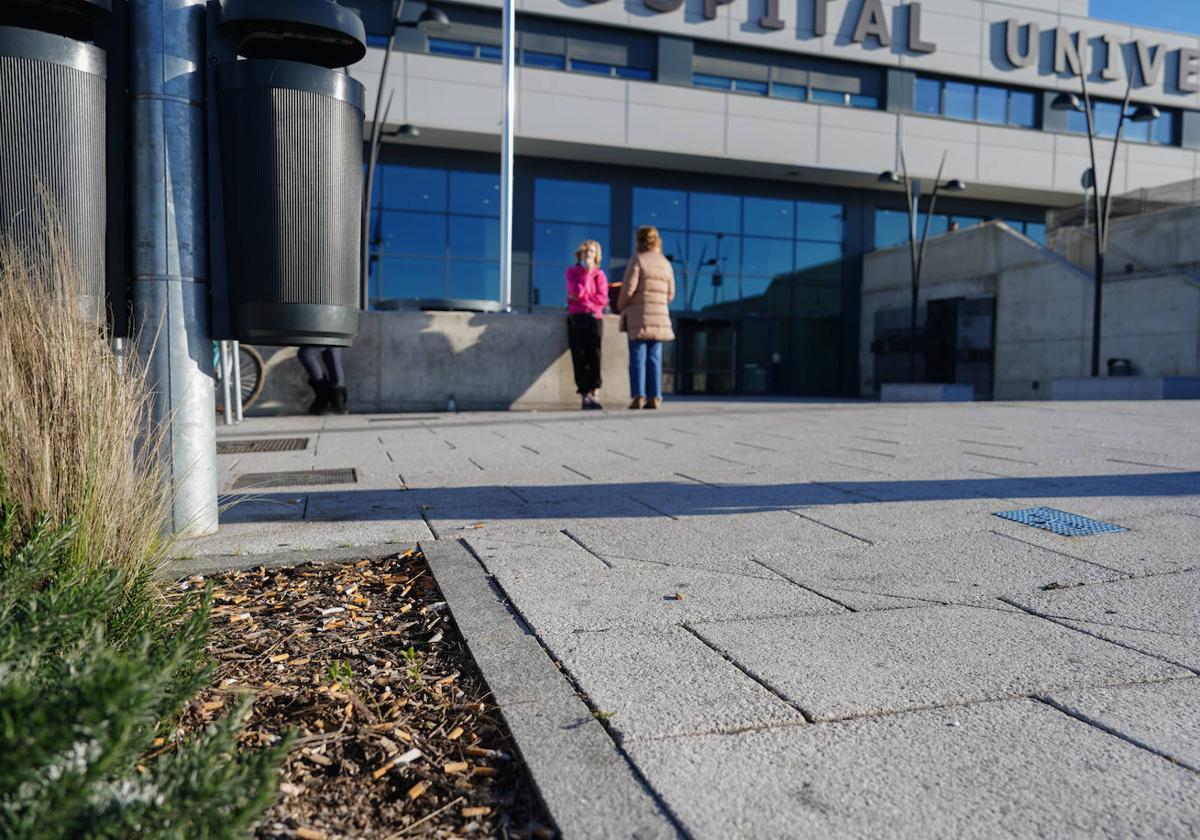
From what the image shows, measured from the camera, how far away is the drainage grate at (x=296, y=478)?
196 inches

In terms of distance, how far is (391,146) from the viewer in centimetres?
2316

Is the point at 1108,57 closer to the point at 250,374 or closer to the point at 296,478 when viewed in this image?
the point at 250,374

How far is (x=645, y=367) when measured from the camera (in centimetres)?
1114

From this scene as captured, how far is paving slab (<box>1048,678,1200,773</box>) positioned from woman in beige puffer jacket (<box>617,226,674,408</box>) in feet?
29.1

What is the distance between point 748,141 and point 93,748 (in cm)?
2593

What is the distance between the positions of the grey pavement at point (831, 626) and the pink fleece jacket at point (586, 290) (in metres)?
5.96

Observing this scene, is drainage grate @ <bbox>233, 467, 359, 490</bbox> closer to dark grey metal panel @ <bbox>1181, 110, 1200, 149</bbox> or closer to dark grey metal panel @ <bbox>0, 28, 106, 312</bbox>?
dark grey metal panel @ <bbox>0, 28, 106, 312</bbox>

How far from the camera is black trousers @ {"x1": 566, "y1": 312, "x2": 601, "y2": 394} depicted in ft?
A: 37.3

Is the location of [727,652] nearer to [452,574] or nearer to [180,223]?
[452,574]

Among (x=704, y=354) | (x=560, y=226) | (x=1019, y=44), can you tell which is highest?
(x=1019, y=44)

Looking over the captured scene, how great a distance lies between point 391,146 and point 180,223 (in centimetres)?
2149

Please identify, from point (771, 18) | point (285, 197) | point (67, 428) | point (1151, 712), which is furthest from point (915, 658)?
point (771, 18)

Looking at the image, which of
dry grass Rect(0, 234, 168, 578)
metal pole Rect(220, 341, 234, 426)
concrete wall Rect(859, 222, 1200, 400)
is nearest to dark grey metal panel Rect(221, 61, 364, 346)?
dry grass Rect(0, 234, 168, 578)

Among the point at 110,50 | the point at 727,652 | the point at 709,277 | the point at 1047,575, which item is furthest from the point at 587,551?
the point at 709,277
